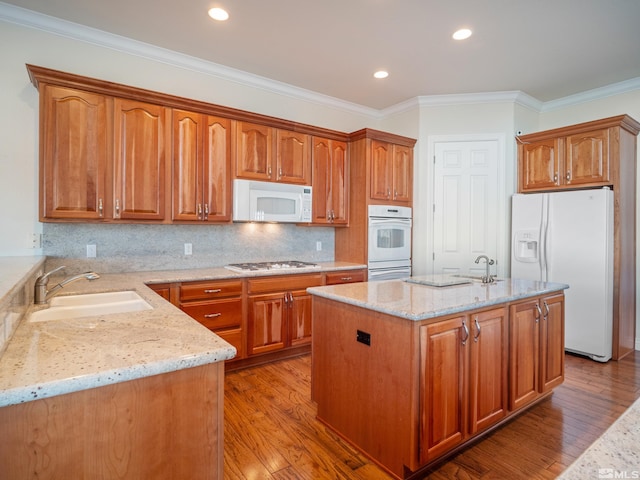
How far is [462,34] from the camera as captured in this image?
2945 millimetres

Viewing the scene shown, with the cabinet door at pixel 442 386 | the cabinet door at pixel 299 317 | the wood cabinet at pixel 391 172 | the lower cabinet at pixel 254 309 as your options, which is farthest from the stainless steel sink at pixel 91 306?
the wood cabinet at pixel 391 172

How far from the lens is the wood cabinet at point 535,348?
221cm

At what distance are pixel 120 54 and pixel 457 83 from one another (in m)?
3.40

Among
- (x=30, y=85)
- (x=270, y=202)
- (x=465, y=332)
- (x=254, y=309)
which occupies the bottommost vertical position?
(x=254, y=309)

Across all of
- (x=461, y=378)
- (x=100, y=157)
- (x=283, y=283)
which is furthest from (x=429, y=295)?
(x=100, y=157)

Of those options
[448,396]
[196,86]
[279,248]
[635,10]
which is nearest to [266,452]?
[448,396]

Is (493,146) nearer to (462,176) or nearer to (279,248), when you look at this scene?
(462,176)

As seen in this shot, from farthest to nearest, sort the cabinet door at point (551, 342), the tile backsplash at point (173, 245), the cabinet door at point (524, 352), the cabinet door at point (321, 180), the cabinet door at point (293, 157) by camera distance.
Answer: the cabinet door at point (321, 180)
the cabinet door at point (293, 157)
the tile backsplash at point (173, 245)
the cabinet door at point (551, 342)
the cabinet door at point (524, 352)

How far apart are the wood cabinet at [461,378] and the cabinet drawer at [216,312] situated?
189 centimetres

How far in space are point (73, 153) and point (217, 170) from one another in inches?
43.0

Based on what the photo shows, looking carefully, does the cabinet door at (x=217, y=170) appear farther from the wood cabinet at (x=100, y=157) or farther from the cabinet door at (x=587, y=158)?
the cabinet door at (x=587, y=158)

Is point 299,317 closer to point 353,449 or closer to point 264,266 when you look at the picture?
point 264,266

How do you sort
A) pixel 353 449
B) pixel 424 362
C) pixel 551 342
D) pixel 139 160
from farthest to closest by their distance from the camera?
1. pixel 139 160
2. pixel 551 342
3. pixel 353 449
4. pixel 424 362

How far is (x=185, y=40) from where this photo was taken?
120 inches
